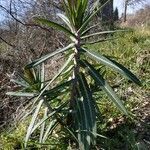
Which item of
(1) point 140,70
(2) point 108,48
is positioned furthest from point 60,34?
(1) point 140,70

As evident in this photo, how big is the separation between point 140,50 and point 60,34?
11.1ft

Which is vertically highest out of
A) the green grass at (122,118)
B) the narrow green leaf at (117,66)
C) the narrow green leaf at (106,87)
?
the narrow green leaf at (117,66)

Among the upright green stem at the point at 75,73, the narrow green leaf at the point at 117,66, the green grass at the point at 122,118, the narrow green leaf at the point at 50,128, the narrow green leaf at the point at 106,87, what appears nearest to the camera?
the narrow green leaf at the point at 106,87

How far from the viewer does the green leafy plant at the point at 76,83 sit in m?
4.04

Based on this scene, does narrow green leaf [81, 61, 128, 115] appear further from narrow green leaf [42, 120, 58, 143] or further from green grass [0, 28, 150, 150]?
narrow green leaf [42, 120, 58, 143]

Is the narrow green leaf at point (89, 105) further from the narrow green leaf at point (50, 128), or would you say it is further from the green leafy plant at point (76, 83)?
the narrow green leaf at point (50, 128)

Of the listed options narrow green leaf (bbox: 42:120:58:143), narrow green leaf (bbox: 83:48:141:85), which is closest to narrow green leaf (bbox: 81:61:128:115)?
narrow green leaf (bbox: 83:48:141:85)

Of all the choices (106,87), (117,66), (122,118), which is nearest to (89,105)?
(106,87)

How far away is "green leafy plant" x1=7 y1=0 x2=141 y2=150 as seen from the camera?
404 cm

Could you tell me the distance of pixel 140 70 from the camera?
6.48m

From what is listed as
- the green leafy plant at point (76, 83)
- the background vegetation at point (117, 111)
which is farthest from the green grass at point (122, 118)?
the green leafy plant at point (76, 83)

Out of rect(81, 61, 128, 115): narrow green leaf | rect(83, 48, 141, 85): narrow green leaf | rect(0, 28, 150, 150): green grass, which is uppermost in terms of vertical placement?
rect(83, 48, 141, 85): narrow green leaf

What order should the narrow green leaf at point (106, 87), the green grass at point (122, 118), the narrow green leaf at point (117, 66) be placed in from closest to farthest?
the narrow green leaf at point (106, 87) < the narrow green leaf at point (117, 66) < the green grass at point (122, 118)

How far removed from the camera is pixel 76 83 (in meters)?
4.34
